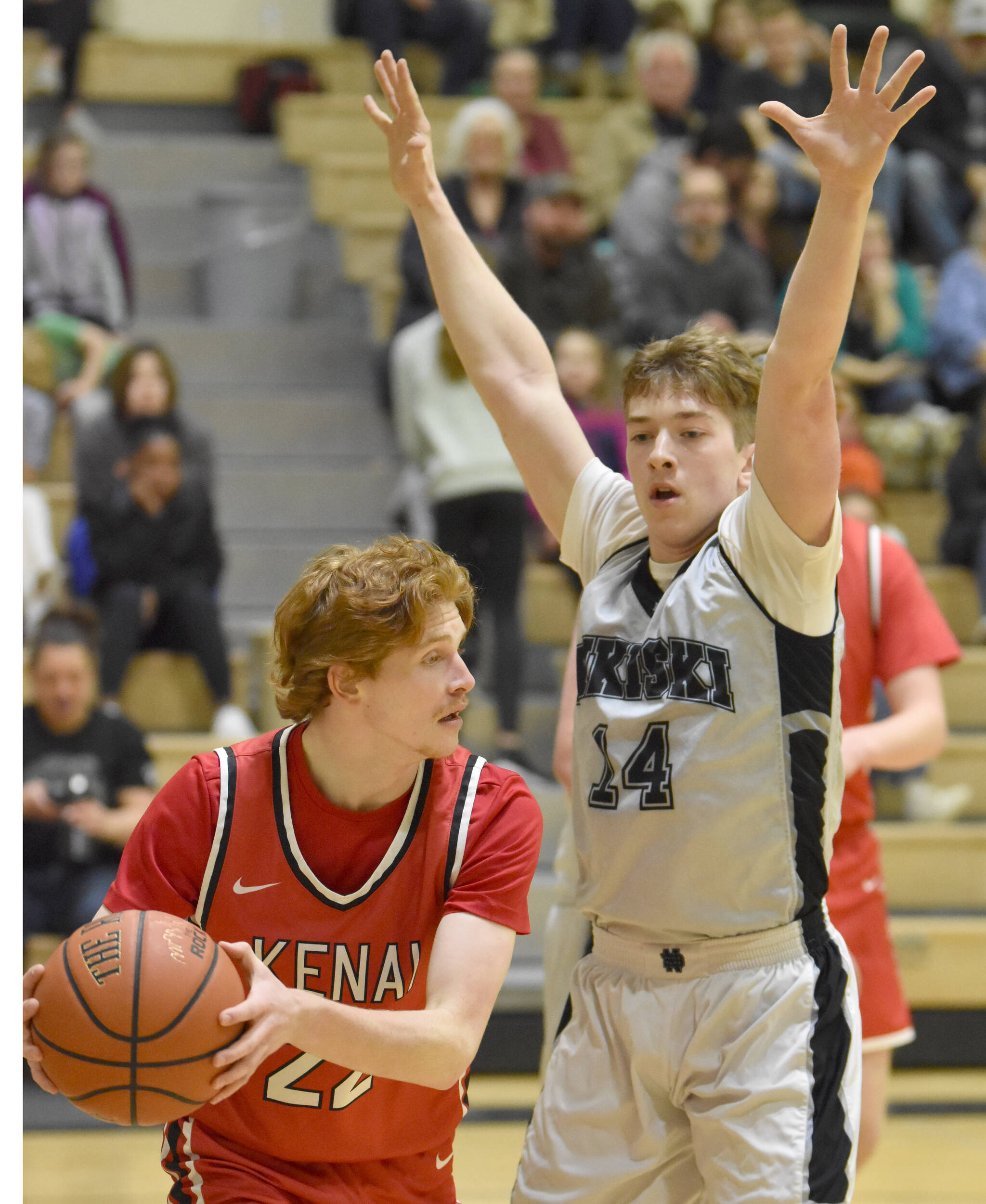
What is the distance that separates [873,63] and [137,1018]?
1348mm

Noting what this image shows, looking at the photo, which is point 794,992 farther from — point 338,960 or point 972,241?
point 972,241

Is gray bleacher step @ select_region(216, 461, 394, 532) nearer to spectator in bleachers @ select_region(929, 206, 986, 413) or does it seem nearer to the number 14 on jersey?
spectator in bleachers @ select_region(929, 206, 986, 413)

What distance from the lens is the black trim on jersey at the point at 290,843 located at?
2041 mm

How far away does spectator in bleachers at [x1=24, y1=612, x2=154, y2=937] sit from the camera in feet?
15.8

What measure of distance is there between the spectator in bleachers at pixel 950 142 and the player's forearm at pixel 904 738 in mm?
5517

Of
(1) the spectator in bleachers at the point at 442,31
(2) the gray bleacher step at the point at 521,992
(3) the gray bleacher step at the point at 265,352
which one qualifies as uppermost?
(1) the spectator in bleachers at the point at 442,31

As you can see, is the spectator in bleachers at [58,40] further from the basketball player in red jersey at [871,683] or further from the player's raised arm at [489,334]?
the basketball player in red jersey at [871,683]

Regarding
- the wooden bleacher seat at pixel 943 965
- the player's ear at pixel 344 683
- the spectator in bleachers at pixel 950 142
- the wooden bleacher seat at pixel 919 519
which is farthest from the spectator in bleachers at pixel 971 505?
the player's ear at pixel 344 683

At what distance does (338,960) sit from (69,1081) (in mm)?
369

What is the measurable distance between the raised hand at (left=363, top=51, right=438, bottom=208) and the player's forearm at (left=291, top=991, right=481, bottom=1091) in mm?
1291

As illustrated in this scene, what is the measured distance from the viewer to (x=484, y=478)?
5.47 metres

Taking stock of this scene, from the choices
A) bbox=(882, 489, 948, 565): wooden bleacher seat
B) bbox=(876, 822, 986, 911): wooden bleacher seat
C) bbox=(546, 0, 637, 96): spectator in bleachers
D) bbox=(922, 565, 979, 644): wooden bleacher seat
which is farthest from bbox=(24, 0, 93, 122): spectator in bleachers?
bbox=(876, 822, 986, 911): wooden bleacher seat

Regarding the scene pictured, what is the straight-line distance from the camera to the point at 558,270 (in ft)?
20.5

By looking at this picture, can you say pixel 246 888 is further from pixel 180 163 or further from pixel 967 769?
pixel 180 163
